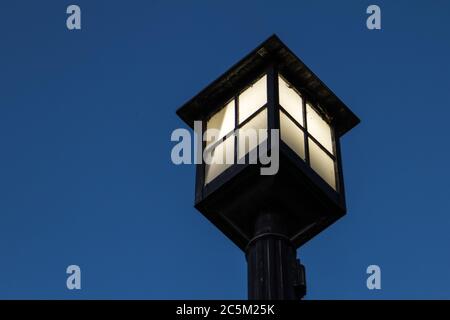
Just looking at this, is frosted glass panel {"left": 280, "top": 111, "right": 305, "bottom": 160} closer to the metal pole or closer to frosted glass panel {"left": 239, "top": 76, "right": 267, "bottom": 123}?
frosted glass panel {"left": 239, "top": 76, "right": 267, "bottom": 123}

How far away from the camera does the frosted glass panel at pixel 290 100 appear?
10336 mm

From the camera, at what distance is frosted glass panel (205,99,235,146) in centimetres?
1038

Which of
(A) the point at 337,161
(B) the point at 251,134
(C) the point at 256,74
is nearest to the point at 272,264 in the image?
(B) the point at 251,134

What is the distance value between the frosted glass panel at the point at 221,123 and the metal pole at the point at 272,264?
1.08m

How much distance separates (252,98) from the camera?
34.6 feet

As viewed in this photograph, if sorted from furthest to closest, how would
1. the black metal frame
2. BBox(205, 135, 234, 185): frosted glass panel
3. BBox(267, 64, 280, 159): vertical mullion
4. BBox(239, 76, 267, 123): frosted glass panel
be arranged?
BBox(239, 76, 267, 123): frosted glass panel
BBox(205, 135, 234, 185): frosted glass panel
BBox(267, 64, 280, 159): vertical mullion
the black metal frame

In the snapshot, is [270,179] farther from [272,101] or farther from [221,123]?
[221,123]

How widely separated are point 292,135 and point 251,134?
404 millimetres

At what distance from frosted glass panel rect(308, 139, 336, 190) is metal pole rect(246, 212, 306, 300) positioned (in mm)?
731

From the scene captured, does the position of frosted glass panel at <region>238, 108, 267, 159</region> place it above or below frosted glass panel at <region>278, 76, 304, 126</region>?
below

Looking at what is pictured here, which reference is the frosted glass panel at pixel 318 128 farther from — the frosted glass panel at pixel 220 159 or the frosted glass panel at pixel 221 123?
the frosted glass panel at pixel 220 159

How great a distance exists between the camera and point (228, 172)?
972 centimetres

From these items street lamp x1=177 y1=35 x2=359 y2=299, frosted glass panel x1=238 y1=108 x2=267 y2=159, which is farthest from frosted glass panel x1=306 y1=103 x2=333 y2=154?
frosted glass panel x1=238 y1=108 x2=267 y2=159
